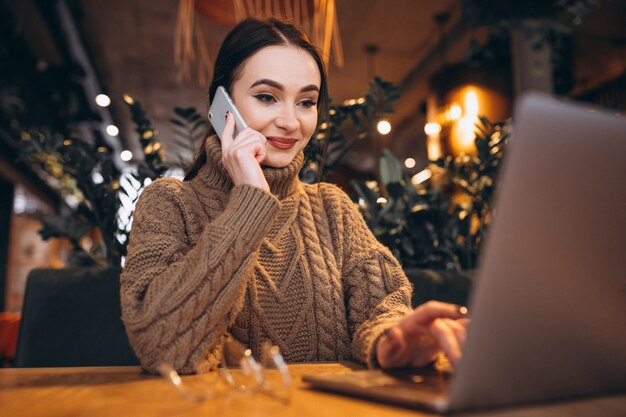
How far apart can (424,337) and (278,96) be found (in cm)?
62

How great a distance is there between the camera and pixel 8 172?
613 cm

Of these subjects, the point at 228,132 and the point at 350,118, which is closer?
the point at 228,132

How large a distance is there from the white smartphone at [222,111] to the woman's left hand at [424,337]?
0.57 meters

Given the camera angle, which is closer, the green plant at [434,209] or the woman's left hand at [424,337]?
the woman's left hand at [424,337]

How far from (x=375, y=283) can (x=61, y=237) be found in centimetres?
113

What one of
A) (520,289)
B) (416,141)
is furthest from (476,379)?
(416,141)

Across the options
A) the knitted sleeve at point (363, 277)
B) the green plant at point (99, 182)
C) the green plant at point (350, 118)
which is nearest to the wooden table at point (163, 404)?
the knitted sleeve at point (363, 277)

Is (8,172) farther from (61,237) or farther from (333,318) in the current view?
(333,318)

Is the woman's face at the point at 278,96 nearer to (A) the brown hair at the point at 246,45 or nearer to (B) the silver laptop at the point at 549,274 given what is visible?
(A) the brown hair at the point at 246,45

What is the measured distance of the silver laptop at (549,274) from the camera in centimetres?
37

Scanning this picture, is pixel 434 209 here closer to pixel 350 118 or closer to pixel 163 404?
pixel 350 118

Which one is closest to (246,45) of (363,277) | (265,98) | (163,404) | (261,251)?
(265,98)

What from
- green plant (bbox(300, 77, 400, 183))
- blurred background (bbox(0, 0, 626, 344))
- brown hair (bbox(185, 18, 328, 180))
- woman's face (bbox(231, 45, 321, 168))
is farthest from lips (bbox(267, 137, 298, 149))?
green plant (bbox(300, 77, 400, 183))

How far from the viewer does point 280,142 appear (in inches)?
43.5
